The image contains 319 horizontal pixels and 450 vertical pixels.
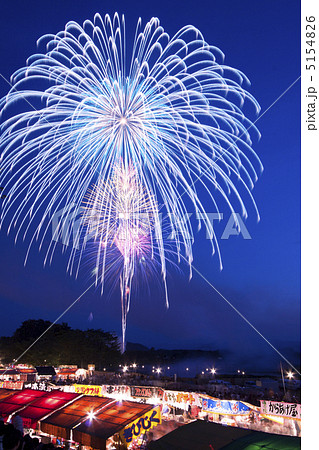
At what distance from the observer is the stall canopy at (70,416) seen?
1327cm

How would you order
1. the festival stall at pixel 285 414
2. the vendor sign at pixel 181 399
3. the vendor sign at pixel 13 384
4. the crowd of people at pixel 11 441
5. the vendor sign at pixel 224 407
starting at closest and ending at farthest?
the crowd of people at pixel 11 441, the festival stall at pixel 285 414, the vendor sign at pixel 224 407, the vendor sign at pixel 181 399, the vendor sign at pixel 13 384

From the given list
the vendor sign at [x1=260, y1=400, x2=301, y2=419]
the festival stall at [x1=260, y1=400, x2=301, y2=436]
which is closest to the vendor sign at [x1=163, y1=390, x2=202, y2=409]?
the vendor sign at [x1=260, y1=400, x2=301, y2=419]

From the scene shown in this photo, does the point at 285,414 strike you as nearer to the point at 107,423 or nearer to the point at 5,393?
the point at 107,423

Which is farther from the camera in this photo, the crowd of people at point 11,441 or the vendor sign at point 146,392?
the vendor sign at point 146,392

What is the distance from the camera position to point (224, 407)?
44.5 feet

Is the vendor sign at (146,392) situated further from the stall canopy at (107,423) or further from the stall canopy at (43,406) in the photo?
the stall canopy at (107,423)

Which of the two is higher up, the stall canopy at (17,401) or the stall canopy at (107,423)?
the stall canopy at (107,423)

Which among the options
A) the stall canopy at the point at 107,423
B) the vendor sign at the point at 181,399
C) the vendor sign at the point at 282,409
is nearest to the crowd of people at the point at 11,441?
the stall canopy at the point at 107,423

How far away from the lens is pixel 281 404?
11664mm

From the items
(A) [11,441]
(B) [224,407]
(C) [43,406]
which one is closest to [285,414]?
(B) [224,407]

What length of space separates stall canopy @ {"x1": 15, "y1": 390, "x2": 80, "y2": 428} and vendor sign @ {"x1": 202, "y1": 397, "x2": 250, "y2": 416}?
546 centimetres

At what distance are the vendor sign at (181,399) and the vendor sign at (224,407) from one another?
413mm

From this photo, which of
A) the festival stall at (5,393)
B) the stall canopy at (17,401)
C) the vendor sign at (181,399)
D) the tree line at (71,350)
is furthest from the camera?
the tree line at (71,350)
